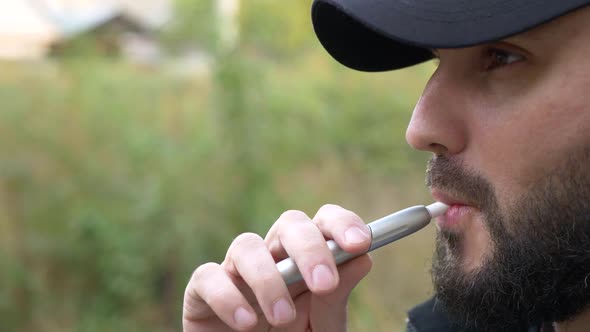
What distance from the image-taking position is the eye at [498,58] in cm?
116

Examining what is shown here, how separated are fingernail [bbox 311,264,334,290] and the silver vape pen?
6 centimetres

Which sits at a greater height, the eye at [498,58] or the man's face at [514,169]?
the eye at [498,58]

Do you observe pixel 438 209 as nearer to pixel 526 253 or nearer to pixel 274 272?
pixel 526 253

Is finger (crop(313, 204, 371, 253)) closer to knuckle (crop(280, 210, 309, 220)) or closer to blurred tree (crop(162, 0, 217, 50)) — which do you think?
knuckle (crop(280, 210, 309, 220))

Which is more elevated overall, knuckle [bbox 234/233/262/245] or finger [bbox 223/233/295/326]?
knuckle [bbox 234/233/262/245]

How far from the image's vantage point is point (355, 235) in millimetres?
1187

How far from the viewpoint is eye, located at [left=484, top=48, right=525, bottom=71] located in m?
1.16

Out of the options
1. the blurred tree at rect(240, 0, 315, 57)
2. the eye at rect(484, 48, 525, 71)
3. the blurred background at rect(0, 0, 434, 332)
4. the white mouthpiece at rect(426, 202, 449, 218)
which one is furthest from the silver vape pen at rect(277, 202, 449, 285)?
the blurred tree at rect(240, 0, 315, 57)

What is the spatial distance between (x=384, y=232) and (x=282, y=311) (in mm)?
230

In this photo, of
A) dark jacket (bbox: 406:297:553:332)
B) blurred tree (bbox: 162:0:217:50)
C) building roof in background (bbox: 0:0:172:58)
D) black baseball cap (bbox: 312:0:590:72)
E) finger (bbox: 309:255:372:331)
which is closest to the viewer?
black baseball cap (bbox: 312:0:590:72)

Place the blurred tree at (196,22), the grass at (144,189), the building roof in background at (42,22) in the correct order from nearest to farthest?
the grass at (144,189) < the blurred tree at (196,22) < the building roof in background at (42,22)

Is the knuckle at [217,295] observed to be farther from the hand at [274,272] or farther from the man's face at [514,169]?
the man's face at [514,169]

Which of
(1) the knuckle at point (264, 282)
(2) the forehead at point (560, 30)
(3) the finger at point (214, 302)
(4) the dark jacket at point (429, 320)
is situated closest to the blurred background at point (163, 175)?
(4) the dark jacket at point (429, 320)

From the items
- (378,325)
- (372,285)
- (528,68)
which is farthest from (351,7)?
(372,285)
